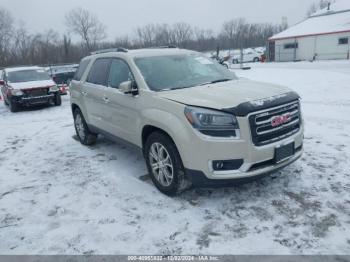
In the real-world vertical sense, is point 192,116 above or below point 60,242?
above

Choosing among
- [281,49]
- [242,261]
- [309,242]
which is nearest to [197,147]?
[242,261]

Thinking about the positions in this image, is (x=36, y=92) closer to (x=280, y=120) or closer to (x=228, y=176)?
(x=228, y=176)

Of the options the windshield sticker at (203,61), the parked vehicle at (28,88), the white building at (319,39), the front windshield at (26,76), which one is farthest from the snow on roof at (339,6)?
the windshield sticker at (203,61)

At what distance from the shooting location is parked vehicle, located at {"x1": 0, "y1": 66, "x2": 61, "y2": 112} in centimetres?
1182

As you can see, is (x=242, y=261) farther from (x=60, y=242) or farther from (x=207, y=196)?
(x=60, y=242)

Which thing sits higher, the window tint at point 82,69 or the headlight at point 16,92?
the window tint at point 82,69

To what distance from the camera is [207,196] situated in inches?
165

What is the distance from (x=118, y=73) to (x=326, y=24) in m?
35.8

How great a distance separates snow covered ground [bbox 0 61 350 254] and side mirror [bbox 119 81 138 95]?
1384 millimetres

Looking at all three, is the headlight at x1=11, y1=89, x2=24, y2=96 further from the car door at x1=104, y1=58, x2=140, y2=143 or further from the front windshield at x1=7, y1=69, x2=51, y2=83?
the car door at x1=104, y1=58, x2=140, y2=143

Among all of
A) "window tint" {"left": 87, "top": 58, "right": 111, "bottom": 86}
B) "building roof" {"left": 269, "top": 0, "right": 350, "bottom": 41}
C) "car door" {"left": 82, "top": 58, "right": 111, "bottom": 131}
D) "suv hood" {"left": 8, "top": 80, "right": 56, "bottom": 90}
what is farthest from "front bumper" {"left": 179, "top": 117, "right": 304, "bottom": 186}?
"building roof" {"left": 269, "top": 0, "right": 350, "bottom": 41}

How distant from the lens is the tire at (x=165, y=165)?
12.8ft

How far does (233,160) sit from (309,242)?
112 centimetres

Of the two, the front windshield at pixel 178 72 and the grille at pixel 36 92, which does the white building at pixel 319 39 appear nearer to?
the grille at pixel 36 92
